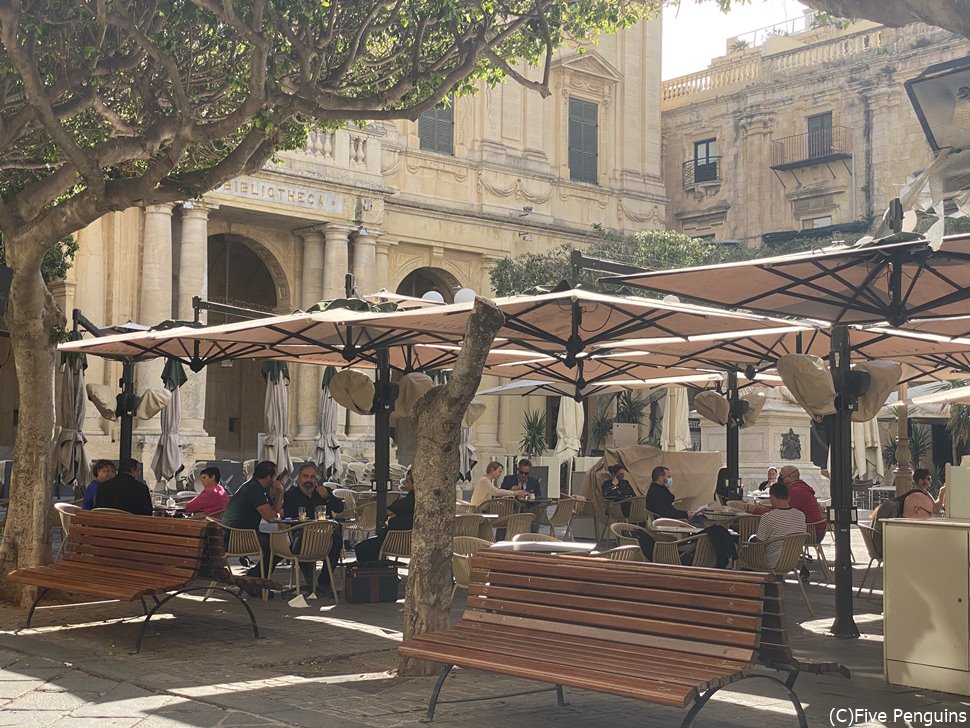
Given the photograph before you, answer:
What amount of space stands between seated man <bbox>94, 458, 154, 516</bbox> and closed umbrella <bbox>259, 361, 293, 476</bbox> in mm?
5762

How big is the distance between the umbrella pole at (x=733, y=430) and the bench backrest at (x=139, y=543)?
9.07 meters

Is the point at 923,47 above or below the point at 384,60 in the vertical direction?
above

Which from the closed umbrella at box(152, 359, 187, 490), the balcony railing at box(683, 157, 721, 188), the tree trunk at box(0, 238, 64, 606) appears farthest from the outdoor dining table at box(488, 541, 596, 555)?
the balcony railing at box(683, 157, 721, 188)

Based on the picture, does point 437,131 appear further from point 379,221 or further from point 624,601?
point 624,601

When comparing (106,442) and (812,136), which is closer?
(106,442)

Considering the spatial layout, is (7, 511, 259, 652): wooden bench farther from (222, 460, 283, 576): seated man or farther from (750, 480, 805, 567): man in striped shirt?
(750, 480, 805, 567): man in striped shirt

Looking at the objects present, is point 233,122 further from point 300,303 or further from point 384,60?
point 300,303

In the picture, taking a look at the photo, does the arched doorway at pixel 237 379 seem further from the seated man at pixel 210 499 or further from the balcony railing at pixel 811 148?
the seated man at pixel 210 499

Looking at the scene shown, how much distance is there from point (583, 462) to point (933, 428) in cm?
1300

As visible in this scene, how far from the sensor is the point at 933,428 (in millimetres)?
32375

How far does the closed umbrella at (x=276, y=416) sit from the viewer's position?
17500 mm

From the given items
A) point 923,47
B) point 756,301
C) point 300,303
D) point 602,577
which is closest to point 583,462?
point 300,303

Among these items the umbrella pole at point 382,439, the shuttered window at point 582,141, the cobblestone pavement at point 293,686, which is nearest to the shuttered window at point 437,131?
the shuttered window at point 582,141

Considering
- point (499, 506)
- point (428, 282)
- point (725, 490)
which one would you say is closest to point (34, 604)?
point (499, 506)
